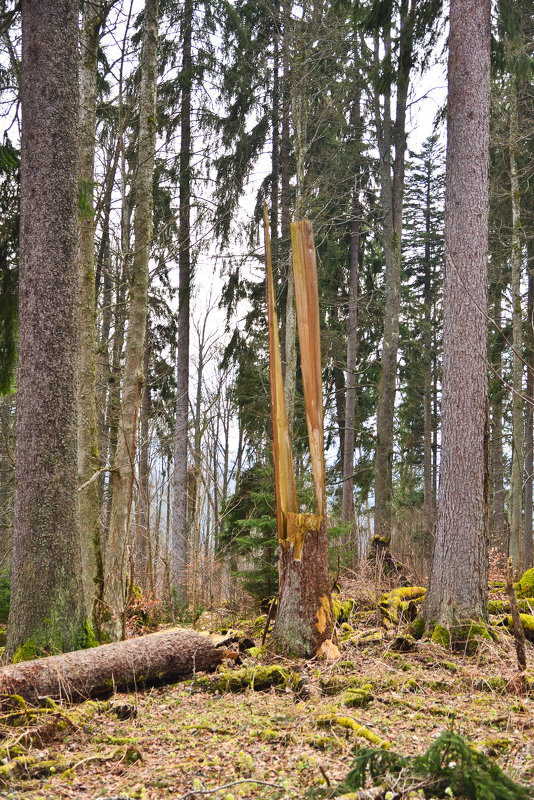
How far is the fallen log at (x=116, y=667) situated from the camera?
159 inches

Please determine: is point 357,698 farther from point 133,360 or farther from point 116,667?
point 133,360

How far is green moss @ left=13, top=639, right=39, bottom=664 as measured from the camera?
4.54m

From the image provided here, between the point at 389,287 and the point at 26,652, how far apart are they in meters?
11.4

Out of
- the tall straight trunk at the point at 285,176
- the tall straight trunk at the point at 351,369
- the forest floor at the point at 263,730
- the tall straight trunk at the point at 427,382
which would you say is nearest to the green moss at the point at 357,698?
the forest floor at the point at 263,730

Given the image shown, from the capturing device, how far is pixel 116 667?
462cm

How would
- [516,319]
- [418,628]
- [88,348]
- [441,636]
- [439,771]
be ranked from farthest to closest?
[516,319] → [88,348] → [418,628] → [441,636] → [439,771]

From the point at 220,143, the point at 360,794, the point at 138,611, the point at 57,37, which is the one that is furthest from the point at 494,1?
the point at 138,611

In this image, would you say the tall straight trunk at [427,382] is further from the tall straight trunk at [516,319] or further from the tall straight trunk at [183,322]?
the tall straight trunk at [183,322]

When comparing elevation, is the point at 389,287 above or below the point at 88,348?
above

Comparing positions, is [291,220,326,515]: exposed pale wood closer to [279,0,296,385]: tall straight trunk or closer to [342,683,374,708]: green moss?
[342,683,374,708]: green moss

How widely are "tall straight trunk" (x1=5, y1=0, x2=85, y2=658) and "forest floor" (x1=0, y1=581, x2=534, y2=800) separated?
0.97 meters

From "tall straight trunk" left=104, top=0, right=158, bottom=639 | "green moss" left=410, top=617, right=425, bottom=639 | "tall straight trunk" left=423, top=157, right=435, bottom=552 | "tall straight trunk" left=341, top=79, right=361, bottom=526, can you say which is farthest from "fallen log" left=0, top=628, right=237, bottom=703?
"tall straight trunk" left=423, top=157, right=435, bottom=552

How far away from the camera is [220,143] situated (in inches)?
587

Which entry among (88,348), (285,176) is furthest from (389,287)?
(88,348)
